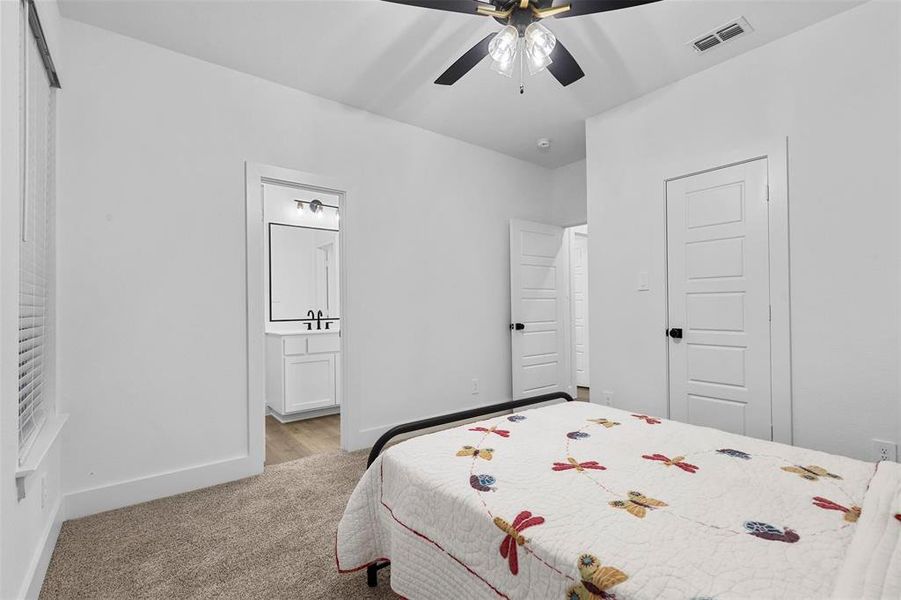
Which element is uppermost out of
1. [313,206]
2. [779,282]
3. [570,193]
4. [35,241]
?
[570,193]

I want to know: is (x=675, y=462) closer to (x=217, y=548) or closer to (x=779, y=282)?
(x=779, y=282)

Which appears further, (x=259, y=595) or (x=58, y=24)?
(x=58, y=24)

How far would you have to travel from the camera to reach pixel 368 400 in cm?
348

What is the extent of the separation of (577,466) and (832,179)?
2371mm

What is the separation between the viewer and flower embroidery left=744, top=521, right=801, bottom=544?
99cm

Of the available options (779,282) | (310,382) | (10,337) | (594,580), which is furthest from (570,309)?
(10,337)

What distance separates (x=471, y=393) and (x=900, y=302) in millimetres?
2997

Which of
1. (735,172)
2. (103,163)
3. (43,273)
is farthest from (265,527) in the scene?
(735,172)

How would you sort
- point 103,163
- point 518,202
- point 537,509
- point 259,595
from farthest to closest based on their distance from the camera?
point 518,202
point 103,163
point 259,595
point 537,509

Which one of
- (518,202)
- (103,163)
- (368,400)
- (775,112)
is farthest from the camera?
(518,202)

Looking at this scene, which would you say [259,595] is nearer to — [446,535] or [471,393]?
[446,535]

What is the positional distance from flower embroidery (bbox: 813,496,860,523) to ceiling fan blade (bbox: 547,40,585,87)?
1.88 m

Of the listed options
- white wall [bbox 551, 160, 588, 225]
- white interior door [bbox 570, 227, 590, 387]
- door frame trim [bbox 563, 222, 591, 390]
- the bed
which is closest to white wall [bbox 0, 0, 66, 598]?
the bed

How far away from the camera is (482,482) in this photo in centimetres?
133
